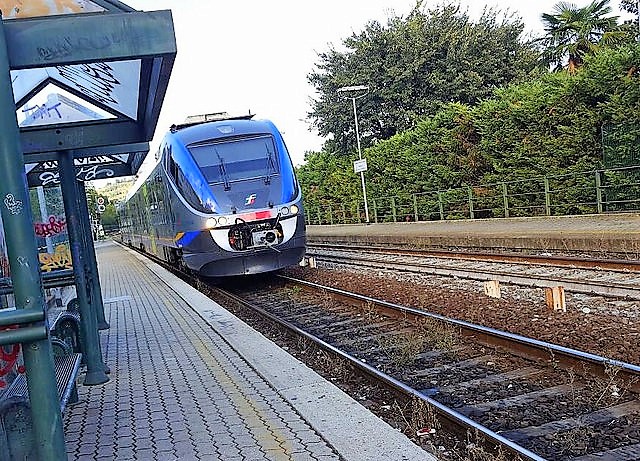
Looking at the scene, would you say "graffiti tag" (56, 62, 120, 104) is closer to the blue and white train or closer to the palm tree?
the blue and white train

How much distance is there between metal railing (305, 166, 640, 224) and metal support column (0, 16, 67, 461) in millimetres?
18219

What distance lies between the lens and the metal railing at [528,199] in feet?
64.2

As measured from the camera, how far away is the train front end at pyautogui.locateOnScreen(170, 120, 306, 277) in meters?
13.6

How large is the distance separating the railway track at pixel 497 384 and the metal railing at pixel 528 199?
40.7ft

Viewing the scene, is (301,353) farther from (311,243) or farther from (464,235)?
(311,243)

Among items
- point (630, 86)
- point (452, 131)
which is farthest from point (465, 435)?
point (452, 131)

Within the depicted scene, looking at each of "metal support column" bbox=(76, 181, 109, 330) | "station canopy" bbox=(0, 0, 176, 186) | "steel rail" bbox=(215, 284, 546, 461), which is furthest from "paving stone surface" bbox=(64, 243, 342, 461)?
→ "station canopy" bbox=(0, 0, 176, 186)

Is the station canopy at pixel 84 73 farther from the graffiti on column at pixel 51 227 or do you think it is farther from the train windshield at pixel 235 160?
the train windshield at pixel 235 160

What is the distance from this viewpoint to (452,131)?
1110 inches

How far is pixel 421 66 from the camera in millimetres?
40062

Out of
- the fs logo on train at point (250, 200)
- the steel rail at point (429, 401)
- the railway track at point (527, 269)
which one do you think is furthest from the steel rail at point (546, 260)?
the steel rail at point (429, 401)

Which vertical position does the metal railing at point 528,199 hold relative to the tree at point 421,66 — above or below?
below

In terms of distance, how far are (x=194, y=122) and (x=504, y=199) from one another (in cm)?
1239

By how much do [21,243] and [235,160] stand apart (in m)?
10.9
